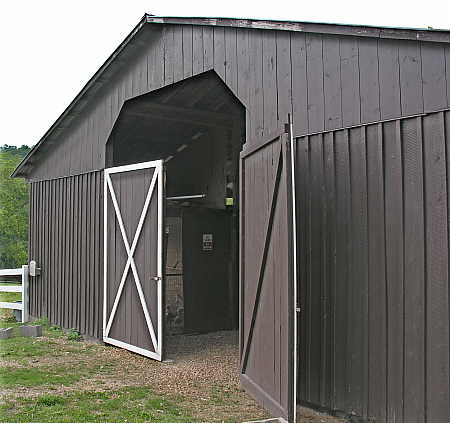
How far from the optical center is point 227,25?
5922 millimetres

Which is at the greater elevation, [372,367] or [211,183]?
[211,183]

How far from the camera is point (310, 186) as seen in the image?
202 inches

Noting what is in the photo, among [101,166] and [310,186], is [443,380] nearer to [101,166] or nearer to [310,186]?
[310,186]

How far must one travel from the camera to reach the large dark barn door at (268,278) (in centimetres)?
434

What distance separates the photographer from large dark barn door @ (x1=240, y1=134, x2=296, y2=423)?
14.3 ft

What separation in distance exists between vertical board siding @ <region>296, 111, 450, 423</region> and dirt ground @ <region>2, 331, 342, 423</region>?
510 mm

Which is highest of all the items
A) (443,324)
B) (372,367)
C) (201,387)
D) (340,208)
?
(340,208)

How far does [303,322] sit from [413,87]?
2.15 metres

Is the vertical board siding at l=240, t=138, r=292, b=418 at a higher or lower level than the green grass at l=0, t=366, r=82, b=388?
higher

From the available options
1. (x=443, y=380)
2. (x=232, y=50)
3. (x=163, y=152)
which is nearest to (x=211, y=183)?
(x=163, y=152)

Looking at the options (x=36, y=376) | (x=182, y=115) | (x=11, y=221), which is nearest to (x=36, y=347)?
(x=36, y=376)

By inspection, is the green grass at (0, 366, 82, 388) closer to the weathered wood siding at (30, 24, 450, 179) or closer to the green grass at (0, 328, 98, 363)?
the green grass at (0, 328, 98, 363)

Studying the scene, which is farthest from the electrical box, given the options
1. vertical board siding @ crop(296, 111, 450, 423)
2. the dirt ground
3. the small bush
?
vertical board siding @ crop(296, 111, 450, 423)

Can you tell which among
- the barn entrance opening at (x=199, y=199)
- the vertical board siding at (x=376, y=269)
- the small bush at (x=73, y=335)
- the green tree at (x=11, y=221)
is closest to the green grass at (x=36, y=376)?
the barn entrance opening at (x=199, y=199)
